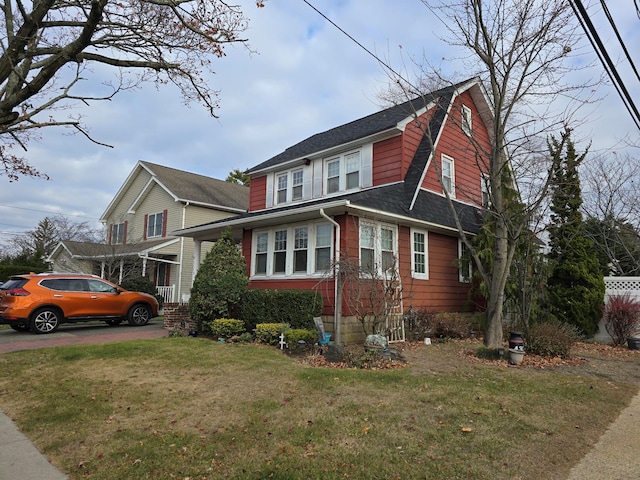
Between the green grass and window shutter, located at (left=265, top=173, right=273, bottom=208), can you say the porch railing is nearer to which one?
window shutter, located at (left=265, top=173, right=273, bottom=208)

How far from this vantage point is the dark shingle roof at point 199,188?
2267cm

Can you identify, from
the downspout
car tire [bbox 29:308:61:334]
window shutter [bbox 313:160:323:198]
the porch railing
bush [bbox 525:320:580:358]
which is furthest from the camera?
the porch railing

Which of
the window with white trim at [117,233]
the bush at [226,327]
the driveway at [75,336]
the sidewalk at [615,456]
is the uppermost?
the window with white trim at [117,233]

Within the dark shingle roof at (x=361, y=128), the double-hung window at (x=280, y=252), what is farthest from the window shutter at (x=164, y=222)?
the double-hung window at (x=280, y=252)

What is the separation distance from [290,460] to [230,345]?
608cm

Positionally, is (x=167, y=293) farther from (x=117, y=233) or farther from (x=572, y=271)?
(x=572, y=271)

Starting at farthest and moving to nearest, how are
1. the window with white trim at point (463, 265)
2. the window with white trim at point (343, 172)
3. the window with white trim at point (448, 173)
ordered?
the window with white trim at point (448, 173) → the window with white trim at point (343, 172) → the window with white trim at point (463, 265)

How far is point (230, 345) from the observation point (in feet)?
31.0

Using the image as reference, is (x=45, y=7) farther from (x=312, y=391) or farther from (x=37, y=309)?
(x=37, y=309)

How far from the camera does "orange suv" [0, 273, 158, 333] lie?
11.0m

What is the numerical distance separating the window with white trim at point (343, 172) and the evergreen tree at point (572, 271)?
19.3ft

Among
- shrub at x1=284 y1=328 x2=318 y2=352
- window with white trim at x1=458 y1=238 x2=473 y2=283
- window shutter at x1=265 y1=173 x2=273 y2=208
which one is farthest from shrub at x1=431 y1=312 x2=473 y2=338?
window shutter at x1=265 y1=173 x2=273 y2=208

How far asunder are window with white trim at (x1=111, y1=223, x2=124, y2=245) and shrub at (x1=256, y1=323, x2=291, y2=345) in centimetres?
1934

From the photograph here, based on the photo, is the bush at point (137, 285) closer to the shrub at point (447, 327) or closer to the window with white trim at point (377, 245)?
the window with white trim at point (377, 245)
